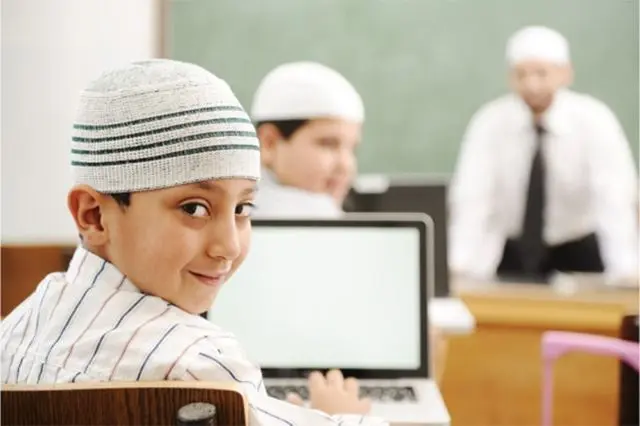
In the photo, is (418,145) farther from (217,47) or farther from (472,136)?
(217,47)

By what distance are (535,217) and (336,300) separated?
73.1 inches

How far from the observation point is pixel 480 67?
318 cm

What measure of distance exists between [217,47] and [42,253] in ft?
6.34

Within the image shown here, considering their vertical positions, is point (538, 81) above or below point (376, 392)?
above

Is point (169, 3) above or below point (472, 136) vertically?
above

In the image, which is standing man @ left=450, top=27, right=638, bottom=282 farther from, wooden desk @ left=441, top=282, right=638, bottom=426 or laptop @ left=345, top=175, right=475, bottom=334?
wooden desk @ left=441, top=282, right=638, bottom=426

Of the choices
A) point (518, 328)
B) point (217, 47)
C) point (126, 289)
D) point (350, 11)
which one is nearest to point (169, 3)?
point (217, 47)

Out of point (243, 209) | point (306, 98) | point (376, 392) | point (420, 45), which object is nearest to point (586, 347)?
point (376, 392)

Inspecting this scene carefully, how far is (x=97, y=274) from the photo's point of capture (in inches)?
28.8

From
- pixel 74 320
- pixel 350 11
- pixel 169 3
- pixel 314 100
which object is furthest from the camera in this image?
pixel 350 11

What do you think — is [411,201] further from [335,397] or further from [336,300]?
[335,397]

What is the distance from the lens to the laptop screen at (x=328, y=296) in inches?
45.5

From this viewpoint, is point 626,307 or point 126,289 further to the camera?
point 626,307

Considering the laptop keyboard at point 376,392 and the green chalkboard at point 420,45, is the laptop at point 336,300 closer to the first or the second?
the laptop keyboard at point 376,392
